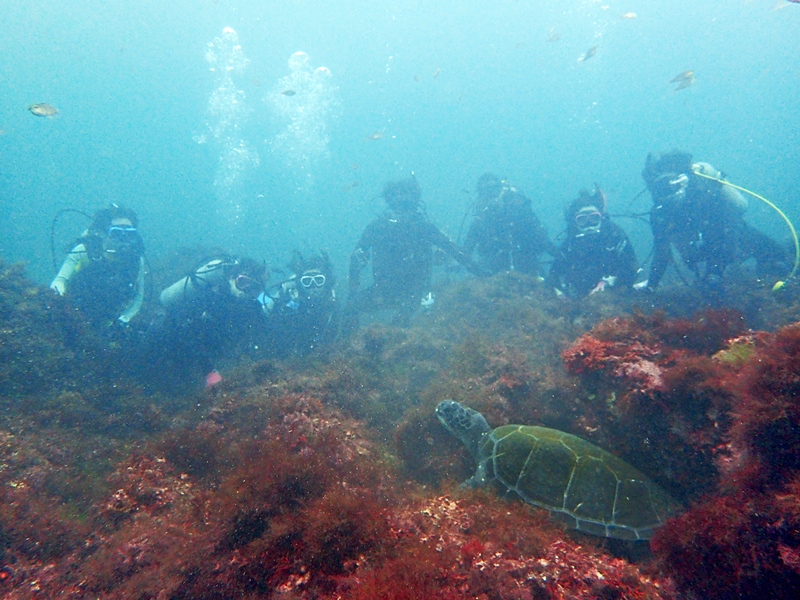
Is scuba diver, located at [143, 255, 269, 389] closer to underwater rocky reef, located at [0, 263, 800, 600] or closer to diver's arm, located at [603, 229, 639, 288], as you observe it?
underwater rocky reef, located at [0, 263, 800, 600]

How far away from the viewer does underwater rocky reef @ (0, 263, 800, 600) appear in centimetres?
243

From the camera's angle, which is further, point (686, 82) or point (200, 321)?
point (686, 82)

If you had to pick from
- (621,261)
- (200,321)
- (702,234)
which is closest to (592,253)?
(621,261)

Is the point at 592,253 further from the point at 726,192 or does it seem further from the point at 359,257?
the point at 359,257

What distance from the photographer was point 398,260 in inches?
489

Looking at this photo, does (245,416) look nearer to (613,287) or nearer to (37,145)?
(613,287)

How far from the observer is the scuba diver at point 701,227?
30.8ft

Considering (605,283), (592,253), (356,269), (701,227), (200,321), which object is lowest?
(200,321)

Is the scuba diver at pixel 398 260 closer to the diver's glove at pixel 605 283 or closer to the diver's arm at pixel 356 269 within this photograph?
the diver's arm at pixel 356 269

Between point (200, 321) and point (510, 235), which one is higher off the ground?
point (510, 235)

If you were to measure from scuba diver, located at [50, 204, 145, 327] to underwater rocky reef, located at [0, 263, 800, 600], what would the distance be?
2.74 metres

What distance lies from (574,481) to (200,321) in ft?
28.2

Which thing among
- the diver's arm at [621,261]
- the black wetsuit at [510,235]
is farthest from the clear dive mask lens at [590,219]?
the black wetsuit at [510,235]

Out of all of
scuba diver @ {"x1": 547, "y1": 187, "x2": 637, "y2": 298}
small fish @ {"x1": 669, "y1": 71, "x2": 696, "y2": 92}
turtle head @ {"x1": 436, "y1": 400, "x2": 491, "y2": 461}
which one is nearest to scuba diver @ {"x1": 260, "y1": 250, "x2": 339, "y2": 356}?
turtle head @ {"x1": 436, "y1": 400, "x2": 491, "y2": 461}
